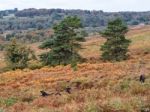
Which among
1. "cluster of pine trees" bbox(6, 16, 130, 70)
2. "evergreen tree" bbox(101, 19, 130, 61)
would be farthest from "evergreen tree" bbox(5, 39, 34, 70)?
"evergreen tree" bbox(101, 19, 130, 61)

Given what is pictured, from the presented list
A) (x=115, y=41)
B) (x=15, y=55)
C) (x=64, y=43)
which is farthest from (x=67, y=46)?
(x=15, y=55)

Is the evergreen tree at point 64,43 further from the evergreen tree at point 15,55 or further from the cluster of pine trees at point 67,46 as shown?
the evergreen tree at point 15,55

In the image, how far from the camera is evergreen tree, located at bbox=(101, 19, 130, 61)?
63.0 meters

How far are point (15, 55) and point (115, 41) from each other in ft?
48.1

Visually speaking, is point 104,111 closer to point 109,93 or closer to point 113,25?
point 109,93

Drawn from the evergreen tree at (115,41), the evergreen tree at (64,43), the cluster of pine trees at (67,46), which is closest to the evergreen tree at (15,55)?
the cluster of pine trees at (67,46)

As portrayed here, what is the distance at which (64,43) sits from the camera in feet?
207

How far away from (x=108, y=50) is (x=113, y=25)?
12.4ft

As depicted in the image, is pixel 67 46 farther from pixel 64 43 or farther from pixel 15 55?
pixel 15 55

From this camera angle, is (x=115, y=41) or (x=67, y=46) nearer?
(x=67, y=46)

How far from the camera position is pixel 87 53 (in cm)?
9519

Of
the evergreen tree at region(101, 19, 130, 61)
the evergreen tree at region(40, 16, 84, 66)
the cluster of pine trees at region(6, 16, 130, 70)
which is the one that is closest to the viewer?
the evergreen tree at region(40, 16, 84, 66)

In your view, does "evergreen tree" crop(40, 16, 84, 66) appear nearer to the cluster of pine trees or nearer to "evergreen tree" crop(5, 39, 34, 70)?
the cluster of pine trees

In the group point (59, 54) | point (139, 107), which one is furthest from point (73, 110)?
point (59, 54)
